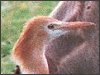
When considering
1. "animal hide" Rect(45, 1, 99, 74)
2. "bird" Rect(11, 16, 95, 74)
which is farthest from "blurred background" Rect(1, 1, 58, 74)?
"bird" Rect(11, 16, 95, 74)

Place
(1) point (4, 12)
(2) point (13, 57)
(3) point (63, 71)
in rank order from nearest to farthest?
1. (2) point (13, 57)
2. (3) point (63, 71)
3. (1) point (4, 12)

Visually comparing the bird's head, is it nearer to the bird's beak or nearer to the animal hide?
the bird's beak

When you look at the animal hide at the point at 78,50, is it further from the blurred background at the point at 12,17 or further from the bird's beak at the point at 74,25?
the blurred background at the point at 12,17

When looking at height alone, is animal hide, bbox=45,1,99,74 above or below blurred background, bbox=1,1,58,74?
below

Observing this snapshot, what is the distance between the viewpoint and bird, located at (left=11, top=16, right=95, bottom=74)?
109 inches

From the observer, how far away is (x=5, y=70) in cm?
436

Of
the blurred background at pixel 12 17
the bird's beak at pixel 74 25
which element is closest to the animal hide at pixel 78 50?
the bird's beak at pixel 74 25

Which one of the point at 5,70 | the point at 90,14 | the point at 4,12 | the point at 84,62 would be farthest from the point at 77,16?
the point at 4,12

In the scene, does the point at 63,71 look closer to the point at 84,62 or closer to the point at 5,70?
the point at 84,62

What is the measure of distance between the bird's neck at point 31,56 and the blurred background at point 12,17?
4.60ft

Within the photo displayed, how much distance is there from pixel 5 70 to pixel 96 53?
1.45 meters

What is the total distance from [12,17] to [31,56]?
2.42 m

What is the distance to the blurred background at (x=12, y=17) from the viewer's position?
14.7ft

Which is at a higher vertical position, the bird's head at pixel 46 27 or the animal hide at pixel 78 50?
the bird's head at pixel 46 27
